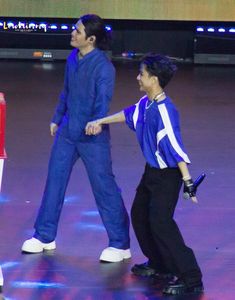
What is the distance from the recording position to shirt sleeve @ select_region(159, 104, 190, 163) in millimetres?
5445

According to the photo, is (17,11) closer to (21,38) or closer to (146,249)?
(21,38)

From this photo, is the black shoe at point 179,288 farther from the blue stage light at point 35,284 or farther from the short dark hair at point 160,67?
the short dark hair at point 160,67

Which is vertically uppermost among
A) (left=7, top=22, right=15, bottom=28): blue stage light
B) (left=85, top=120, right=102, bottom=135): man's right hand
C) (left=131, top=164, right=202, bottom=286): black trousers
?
(left=85, top=120, right=102, bottom=135): man's right hand

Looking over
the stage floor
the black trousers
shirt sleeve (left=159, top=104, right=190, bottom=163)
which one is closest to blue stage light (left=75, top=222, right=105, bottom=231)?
the stage floor

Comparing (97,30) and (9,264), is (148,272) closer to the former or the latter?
(9,264)

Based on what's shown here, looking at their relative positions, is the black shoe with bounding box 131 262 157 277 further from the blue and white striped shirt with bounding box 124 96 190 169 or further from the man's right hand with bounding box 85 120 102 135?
the man's right hand with bounding box 85 120 102 135

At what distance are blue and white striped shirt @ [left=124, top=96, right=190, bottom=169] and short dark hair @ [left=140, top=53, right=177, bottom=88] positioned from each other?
134 mm

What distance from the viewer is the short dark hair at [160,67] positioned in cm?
555

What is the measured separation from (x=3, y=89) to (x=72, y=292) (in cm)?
885

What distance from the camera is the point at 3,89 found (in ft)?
46.3

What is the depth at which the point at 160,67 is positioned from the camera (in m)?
5.55

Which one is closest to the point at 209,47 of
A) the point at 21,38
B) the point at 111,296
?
the point at 21,38

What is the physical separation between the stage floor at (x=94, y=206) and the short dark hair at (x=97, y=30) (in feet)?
4.65

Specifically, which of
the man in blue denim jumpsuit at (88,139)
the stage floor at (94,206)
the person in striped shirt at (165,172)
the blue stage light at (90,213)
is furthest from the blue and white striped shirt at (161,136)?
the blue stage light at (90,213)
